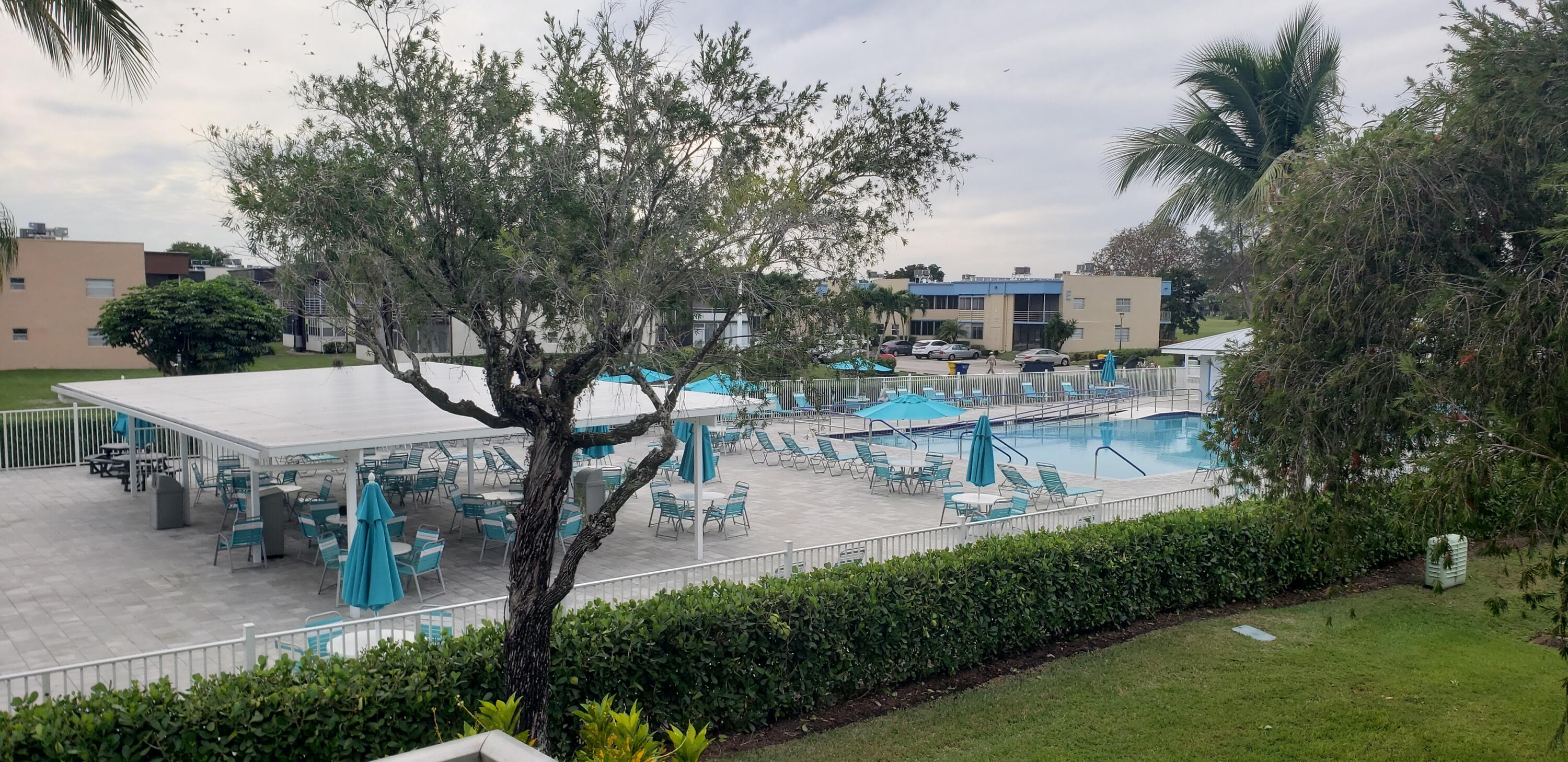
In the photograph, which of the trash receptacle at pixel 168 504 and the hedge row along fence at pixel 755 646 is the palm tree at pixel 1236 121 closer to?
the hedge row along fence at pixel 755 646

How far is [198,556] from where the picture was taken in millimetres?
13781

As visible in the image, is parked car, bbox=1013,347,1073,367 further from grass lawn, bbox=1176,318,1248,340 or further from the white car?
grass lawn, bbox=1176,318,1248,340

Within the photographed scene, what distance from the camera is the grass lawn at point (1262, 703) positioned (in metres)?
7.64

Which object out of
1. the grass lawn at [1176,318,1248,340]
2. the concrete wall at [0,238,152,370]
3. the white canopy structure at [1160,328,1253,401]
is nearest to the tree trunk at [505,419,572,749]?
the white canopy structure at [1160,328,1253,401]

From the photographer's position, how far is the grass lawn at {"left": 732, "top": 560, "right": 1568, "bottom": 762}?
7645 millimetres

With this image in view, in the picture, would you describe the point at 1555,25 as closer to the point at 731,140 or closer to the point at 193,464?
the point at 731,140

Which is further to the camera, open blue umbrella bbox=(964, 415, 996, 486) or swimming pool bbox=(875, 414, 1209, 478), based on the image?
swimming pool bbox=(875, 414, 1209, 478)

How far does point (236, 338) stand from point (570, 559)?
992 inches

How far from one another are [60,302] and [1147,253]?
73.2 m

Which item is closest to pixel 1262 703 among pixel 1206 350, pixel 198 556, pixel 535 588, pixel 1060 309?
pixel 535 588

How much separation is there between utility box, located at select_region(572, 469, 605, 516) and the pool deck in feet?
2.06

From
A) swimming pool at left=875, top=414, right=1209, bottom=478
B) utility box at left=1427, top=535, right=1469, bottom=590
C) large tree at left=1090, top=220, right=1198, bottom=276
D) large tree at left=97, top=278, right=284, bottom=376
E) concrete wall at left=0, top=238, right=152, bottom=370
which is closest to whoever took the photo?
utility box at left=1427, top=535, right=1469, bottom=590

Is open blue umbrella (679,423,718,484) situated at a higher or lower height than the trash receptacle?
higher

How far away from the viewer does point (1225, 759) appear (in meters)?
7.47
